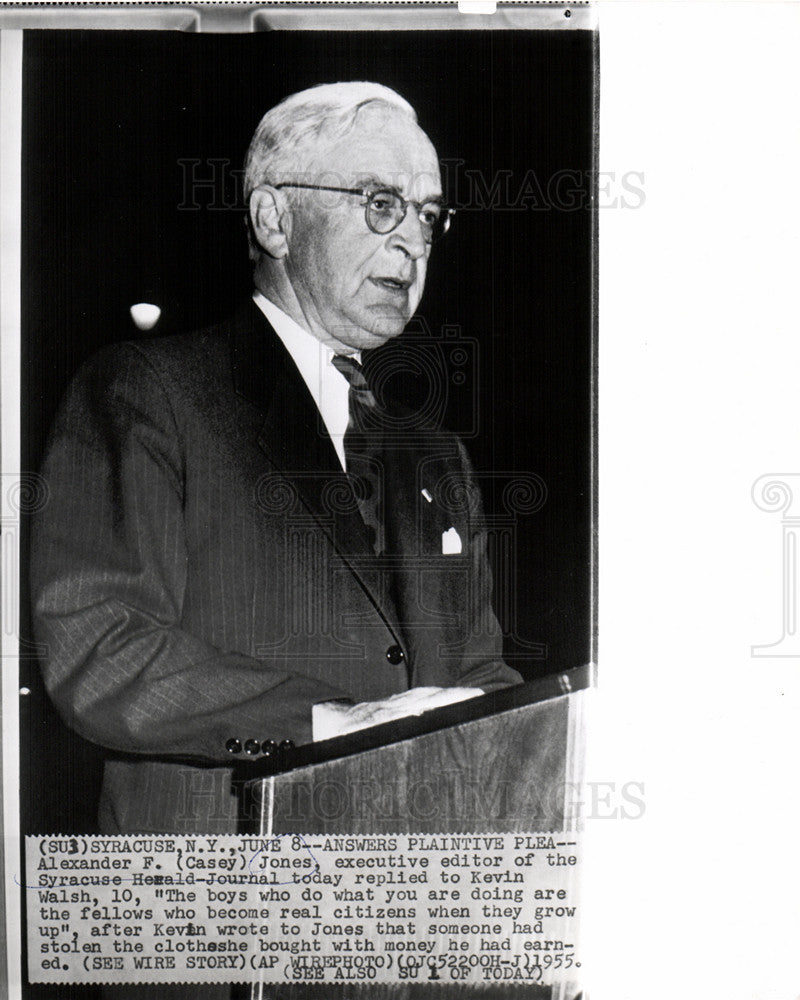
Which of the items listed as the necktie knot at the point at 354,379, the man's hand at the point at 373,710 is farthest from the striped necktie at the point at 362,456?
the man's hand at the point at 373,710

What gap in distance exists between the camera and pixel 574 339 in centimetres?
170

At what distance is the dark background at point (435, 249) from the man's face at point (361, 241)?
0.13ft

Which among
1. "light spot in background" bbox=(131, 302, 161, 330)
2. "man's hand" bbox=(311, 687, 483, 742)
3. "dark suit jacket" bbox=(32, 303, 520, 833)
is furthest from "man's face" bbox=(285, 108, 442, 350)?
"man's hand" bbox=(311, 687, 483, 742)

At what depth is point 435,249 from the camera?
1691 mm

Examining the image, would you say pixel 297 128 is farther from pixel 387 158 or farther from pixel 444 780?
pixel 444 780

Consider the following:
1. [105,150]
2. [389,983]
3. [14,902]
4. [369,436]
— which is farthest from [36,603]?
[389,983]

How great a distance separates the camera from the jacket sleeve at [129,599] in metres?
1.63

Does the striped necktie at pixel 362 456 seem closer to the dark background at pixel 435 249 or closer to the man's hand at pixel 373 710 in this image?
the dark background at pixel 435 249

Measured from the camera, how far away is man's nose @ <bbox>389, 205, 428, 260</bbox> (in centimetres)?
168

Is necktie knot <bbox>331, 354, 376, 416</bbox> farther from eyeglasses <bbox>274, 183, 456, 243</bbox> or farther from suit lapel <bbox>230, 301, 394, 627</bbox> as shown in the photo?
eyeglasses <bbox>274, 183, 456, 243</bbox>
